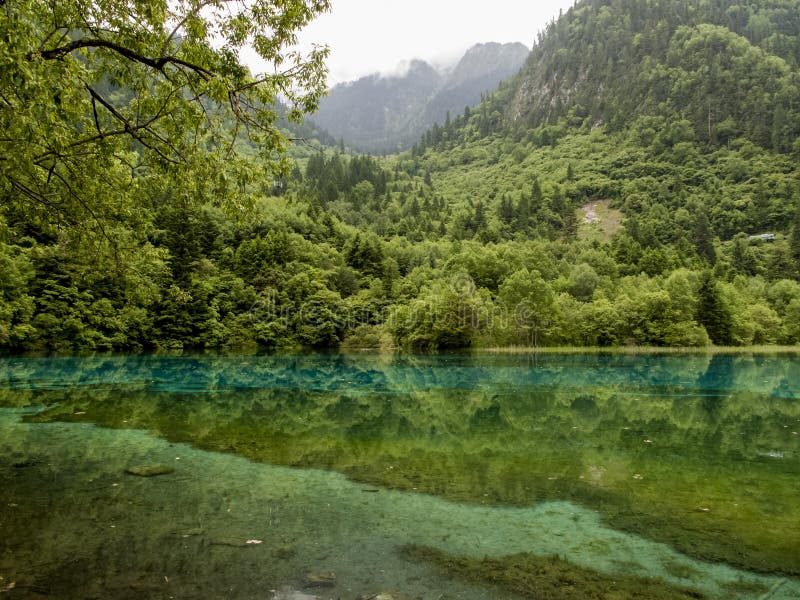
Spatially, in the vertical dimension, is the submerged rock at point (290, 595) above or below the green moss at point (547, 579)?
above

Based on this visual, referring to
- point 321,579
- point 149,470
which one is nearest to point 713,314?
point 149,470

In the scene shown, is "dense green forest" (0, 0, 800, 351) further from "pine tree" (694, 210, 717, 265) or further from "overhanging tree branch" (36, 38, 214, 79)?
"pine tree" (694, 210, 717, 265)

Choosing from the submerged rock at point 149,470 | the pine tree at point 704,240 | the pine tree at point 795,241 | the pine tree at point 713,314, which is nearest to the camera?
the submerged rock at point 149,470

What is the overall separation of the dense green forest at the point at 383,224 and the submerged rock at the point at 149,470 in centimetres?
476

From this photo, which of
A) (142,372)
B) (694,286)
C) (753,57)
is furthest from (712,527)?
(753,57)

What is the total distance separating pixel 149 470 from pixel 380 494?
209 inches

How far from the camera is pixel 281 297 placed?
76188 millimetres

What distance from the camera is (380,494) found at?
1002cm

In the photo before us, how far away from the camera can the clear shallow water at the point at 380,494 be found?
6586 mm

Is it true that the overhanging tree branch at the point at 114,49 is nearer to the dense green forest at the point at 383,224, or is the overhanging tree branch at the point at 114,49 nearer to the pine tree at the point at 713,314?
the dense green forest at the point at 383,224

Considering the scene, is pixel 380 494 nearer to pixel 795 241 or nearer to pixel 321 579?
pixel 321 579

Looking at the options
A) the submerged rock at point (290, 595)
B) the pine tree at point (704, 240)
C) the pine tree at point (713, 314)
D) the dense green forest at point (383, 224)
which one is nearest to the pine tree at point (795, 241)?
the dense green forest at point (383, 224)

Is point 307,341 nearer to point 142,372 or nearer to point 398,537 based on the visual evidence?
point 142,372

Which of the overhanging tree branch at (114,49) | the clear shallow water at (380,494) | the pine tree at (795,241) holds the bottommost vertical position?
the clear shallow water at (380,494)
